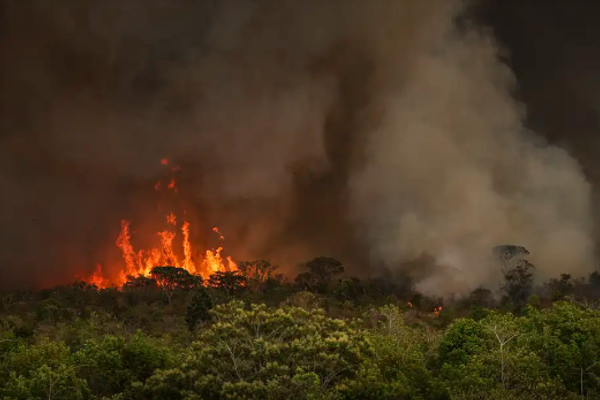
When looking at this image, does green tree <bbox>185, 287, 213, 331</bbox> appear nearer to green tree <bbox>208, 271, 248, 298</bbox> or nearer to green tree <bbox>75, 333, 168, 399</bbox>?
green tree <bbox>208, 271, 248, 298</bbox>

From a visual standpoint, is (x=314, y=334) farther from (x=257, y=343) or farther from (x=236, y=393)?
(x=236, y=393)

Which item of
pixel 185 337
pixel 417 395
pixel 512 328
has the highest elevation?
pixel 185 337

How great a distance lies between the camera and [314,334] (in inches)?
1544

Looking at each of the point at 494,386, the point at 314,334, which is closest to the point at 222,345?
the point at 314,334

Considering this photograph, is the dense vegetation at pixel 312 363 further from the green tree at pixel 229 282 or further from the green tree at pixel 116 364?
the green tree at pixel 229 282

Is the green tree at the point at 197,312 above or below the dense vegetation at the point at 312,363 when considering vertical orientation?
above

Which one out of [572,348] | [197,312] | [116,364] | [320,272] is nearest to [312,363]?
[116,364]

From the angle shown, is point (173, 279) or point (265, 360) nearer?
point (265, 360)

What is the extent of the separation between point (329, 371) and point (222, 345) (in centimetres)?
736

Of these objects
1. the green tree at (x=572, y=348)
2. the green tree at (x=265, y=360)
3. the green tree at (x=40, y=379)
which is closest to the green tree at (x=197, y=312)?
the green tree at (x=40, y=379)

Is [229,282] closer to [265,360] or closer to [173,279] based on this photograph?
[173,279]

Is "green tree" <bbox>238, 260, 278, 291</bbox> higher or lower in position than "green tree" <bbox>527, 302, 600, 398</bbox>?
higher

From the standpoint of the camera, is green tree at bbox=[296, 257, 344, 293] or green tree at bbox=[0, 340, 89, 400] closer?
green tree at bbox=[0, 340, 89, 400]

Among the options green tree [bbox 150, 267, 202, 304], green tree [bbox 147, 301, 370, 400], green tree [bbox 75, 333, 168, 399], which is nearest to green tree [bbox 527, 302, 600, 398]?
green tree [bbox 147, 301, 370, 400]
